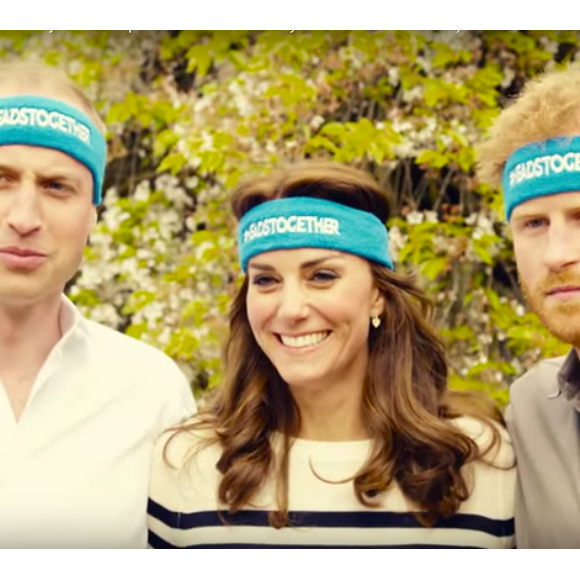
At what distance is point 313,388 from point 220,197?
1144 mm

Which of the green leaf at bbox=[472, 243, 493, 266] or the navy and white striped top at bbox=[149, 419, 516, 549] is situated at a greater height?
the green leaf at bbox=[472, 243, 493, 266]

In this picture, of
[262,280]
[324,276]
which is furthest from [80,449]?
[324,276]

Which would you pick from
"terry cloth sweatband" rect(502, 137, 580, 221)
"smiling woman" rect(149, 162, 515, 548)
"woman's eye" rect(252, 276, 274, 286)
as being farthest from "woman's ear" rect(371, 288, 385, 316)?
"terry cloth sweatband" rect(502, 137, 580, 221)

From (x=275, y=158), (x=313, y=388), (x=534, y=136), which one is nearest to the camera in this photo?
(x=534, y=136)

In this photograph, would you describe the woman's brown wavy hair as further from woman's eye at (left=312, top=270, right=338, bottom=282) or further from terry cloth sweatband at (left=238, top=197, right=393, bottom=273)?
woman's eye at (left=312, top=270, right=338, bottom=282)

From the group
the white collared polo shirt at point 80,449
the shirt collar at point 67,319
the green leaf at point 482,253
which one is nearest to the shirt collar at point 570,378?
the green leaf at point 482,253

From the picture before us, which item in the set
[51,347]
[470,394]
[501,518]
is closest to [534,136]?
[470,394]

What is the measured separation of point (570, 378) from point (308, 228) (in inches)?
31.0

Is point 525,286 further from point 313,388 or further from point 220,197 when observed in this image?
point 220,197

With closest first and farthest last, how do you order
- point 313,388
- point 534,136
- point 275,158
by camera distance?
point 534,136
point 313,388
point 275,158

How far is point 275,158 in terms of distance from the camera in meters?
3.35

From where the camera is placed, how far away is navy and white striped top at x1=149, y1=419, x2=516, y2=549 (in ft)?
8.11

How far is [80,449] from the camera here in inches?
98.5

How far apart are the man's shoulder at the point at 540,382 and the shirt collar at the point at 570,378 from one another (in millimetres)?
65
